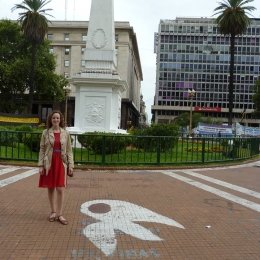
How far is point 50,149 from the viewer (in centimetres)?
681

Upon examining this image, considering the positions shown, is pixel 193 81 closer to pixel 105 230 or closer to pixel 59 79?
pixel 59 79

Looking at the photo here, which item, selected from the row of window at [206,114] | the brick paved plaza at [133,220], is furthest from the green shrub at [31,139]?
the row of window at [206,114]

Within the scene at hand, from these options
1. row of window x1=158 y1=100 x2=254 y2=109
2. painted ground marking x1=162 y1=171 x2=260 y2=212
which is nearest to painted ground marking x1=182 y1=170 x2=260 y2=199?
painted ground marking x1=162 y1=171 x2=260 y2=212

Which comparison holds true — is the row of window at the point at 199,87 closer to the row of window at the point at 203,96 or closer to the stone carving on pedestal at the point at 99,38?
the row of window at the point at 203,96

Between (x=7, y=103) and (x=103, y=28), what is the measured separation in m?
42.4

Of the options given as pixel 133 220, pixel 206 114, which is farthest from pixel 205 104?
pixel 133 220

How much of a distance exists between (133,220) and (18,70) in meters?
51.3

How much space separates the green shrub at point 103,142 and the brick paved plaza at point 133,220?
2863mm

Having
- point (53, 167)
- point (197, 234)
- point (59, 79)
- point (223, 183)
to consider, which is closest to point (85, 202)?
point (53, 167)

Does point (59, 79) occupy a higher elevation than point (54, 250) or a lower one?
higher

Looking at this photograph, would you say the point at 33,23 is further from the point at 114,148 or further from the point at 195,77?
the point at 195,77

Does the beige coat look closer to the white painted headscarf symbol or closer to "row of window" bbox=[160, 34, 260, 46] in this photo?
the white painted headscarf symbol

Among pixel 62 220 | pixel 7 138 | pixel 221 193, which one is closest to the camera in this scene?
pixel 62 220

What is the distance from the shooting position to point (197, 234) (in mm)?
6250
